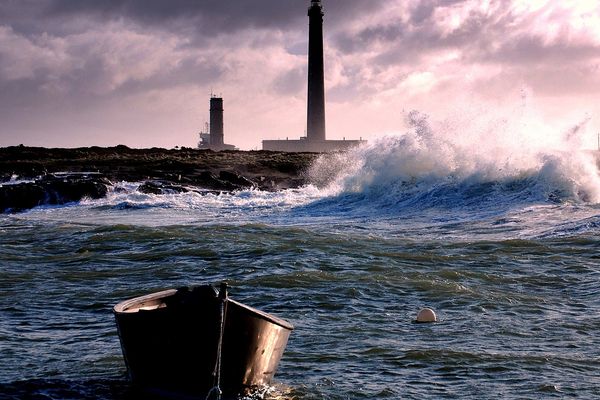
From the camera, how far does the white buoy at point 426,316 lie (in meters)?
9.47

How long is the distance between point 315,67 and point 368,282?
57118 millimetres

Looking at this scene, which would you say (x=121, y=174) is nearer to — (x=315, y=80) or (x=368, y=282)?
(x=368, y=282)

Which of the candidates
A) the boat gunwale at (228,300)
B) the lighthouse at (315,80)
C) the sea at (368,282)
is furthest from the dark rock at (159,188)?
the lighthouse at (315,80)

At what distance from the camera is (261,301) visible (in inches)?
424

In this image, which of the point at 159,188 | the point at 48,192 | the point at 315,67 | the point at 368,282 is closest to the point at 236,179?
the point at 159,188

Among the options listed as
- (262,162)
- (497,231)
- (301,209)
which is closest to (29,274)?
(497,231)

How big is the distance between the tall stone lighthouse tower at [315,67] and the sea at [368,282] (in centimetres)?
4070

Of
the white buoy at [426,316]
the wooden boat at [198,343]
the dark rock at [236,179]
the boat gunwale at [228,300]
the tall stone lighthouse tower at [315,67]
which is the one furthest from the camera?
the tall stone lighthouse tower at [315,67]

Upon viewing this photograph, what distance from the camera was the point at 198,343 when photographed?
615 centimetres

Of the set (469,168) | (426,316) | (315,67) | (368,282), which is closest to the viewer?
(426,316)

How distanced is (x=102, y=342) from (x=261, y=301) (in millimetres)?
2593

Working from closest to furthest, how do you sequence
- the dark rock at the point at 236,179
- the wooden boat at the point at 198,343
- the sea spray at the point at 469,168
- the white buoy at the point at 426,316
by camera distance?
the wooden boat at the point at 198,343
the white buoy at the point at 426,316
the sea spray at the point at 469,168
the dark rock at the point at 236,179

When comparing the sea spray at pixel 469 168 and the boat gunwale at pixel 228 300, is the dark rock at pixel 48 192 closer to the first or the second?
the sea spray at pixel 469 168

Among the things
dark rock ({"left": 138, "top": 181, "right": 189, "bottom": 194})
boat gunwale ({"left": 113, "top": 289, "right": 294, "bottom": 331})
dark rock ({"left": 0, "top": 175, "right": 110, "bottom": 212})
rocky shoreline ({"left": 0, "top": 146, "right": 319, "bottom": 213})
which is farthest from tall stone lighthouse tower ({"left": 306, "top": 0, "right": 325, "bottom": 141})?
boat gunwale ({"left": 113, "top": 289, "right": 294, "bottom": 331})
